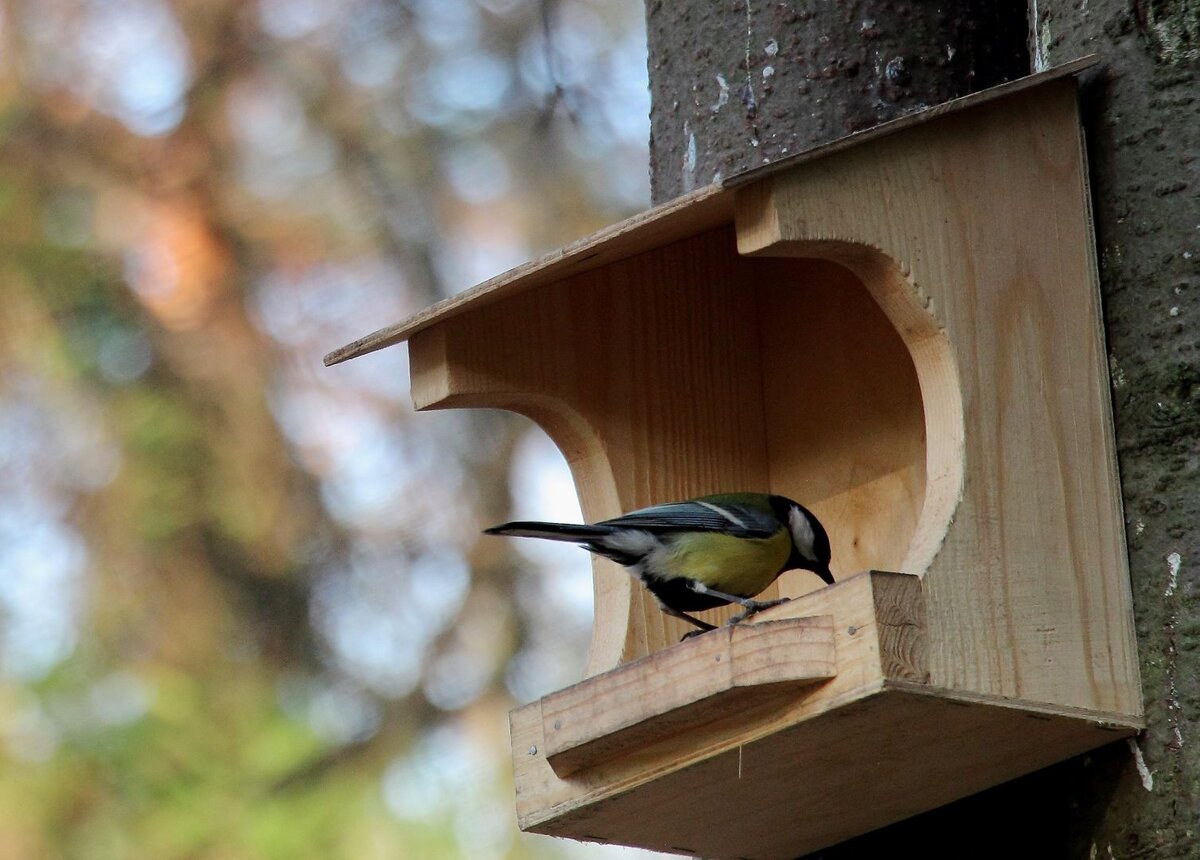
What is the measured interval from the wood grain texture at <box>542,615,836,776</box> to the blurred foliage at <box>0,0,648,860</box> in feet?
8.80

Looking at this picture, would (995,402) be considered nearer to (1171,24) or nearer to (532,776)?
(1171,24)

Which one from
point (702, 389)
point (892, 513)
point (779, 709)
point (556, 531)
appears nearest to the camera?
point (779, 709)

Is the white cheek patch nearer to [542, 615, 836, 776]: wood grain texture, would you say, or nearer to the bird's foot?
the bird's foot

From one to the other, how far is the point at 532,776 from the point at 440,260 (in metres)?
2.86

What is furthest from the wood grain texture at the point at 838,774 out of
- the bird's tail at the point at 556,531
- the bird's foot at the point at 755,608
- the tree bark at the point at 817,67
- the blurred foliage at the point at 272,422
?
the blurred foliage at the point at 272,422

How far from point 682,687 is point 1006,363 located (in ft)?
1.96

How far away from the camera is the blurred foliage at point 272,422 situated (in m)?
4.90

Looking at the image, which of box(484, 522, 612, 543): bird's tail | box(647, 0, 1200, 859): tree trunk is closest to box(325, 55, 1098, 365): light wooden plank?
box(647, 0, 1200, 859): tree trunk

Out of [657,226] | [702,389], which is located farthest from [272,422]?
[657,226]

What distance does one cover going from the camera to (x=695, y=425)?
112 inches

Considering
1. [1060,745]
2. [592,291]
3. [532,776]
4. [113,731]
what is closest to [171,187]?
[113,731]

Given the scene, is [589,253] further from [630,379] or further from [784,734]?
[784,734]

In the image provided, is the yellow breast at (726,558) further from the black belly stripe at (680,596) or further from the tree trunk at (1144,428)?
the tree trunk at (1144,428)

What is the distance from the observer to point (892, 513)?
2703mm
